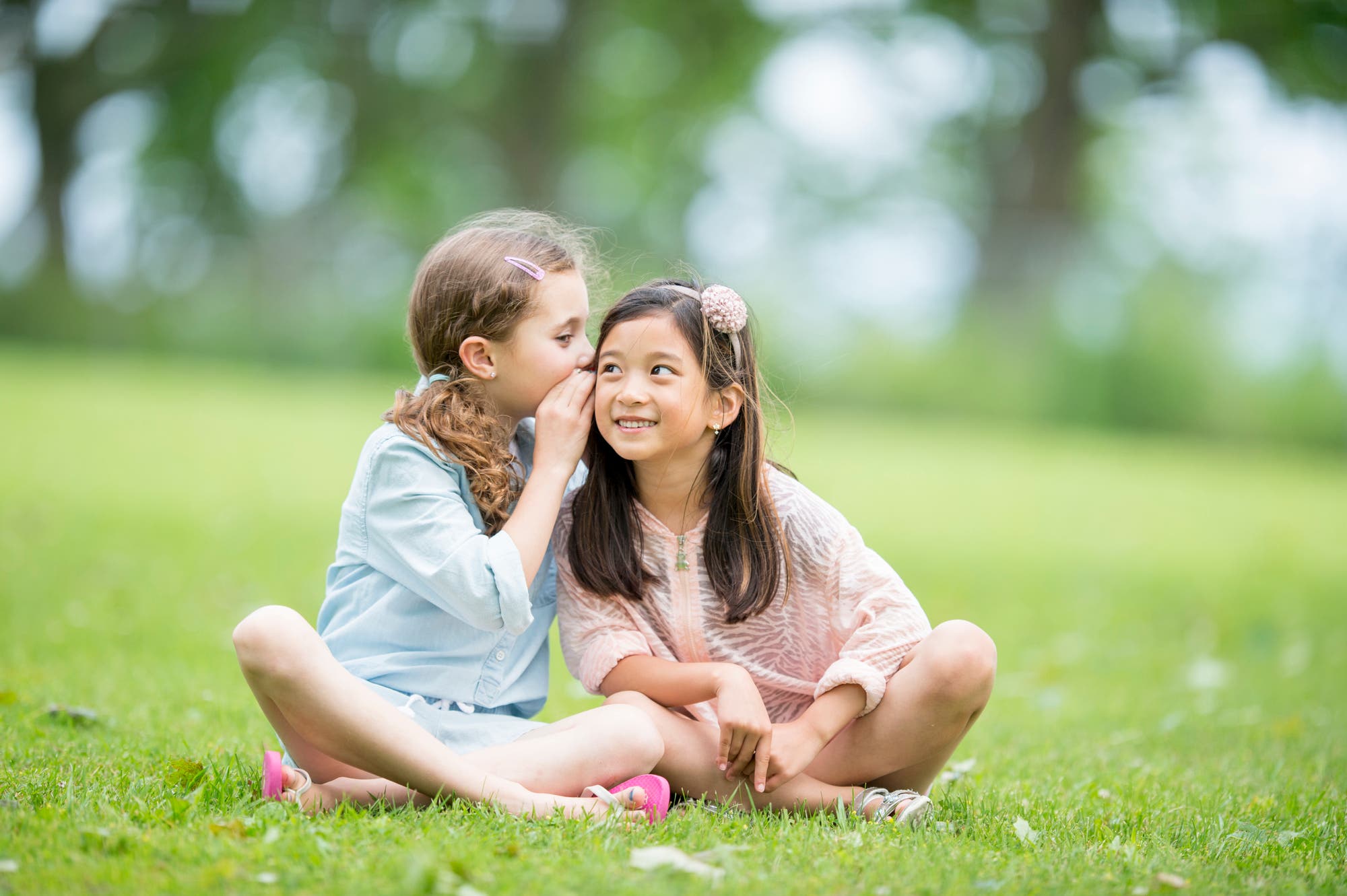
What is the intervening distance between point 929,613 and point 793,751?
10.2 ft

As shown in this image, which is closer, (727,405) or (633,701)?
(633,701)

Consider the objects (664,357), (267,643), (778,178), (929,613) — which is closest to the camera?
(267,643)

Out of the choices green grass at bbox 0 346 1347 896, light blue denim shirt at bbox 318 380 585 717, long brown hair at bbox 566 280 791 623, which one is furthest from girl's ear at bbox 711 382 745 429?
green grass at bbox 0 346 1347 896

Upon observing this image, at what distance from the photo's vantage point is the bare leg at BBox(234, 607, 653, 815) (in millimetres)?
2521

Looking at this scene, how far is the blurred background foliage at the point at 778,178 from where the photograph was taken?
15680mm

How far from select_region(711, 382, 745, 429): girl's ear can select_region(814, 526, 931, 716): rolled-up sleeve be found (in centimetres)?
38

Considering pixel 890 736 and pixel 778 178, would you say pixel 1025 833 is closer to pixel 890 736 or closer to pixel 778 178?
pixel 890 736

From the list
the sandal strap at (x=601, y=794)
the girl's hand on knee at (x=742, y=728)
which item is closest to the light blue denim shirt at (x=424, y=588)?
the sandal strap at (x=601, y=794)

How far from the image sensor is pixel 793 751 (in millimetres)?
2676

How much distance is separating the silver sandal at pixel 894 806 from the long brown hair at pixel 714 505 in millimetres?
472

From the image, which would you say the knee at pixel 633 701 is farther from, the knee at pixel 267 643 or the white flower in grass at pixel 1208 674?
the white flower in grass at pixel 1208 674

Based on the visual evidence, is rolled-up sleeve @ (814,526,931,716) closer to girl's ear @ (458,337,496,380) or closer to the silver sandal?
the silver sandal

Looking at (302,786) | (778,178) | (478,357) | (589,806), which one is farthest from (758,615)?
(778,178)

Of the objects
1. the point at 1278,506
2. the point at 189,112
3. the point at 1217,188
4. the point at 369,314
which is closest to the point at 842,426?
the point at 1278,506
